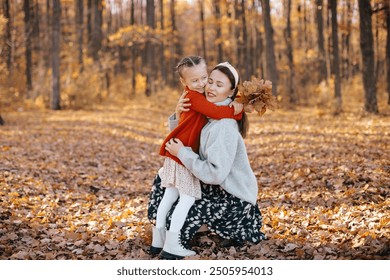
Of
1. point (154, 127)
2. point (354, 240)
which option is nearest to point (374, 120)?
point (154, 127)

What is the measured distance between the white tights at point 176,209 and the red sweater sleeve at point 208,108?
0.73 metres

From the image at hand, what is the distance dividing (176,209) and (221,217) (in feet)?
1.50

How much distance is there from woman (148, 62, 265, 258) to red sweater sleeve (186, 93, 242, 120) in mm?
56

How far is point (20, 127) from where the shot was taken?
12.4 metres

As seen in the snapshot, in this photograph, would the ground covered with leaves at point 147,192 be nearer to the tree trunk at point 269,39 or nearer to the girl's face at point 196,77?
the girl's face at point 196,77

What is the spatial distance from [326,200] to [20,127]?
31.4ft

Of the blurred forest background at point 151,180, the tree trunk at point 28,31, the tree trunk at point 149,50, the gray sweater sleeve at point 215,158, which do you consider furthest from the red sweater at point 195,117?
the tree trunk at point 149,50

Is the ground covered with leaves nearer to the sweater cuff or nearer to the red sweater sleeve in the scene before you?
the sweater cuff

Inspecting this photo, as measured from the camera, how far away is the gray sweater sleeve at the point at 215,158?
12.1 feet

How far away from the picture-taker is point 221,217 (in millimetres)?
4016

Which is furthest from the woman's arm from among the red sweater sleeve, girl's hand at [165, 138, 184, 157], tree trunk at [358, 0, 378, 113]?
tree trunk at [358, 0, 378, 113]

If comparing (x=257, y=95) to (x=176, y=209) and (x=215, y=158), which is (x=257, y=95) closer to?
(x=215, y=158)

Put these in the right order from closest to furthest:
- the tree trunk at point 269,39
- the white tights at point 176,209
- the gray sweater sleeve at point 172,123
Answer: the white tights at point 176,209 → the gray sweater sleeve at point 172,123 → the tree trunk at point 269,39

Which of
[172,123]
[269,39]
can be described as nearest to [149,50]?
[269,39]
